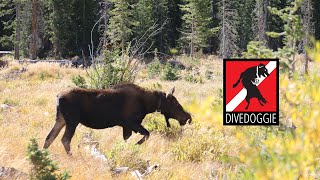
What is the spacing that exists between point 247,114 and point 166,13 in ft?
152

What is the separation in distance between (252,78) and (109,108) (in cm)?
396

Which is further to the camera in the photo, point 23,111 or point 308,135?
point 23,111

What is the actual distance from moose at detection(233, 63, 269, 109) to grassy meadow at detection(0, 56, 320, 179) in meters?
0.31

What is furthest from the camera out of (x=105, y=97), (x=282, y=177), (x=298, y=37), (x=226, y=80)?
(x=105, y=97)

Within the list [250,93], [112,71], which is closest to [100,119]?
[250,93]

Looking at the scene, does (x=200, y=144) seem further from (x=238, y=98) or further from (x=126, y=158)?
(x=238, y=98)

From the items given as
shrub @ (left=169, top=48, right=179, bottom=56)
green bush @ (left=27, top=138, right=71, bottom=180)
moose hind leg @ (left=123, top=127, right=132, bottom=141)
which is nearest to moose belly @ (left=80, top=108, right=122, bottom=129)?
moose hind leg @ (left=123, top=127, right=132, bottom=141)

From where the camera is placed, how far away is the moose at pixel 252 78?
11.8 ft

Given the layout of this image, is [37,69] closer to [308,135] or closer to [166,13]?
[308,135]

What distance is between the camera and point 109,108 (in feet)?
23.7

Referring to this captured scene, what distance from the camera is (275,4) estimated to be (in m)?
52.4

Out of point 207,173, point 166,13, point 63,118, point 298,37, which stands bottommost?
point 207,173

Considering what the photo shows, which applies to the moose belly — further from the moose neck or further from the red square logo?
the red square logo

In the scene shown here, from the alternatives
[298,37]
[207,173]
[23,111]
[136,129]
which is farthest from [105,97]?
[298,37]
